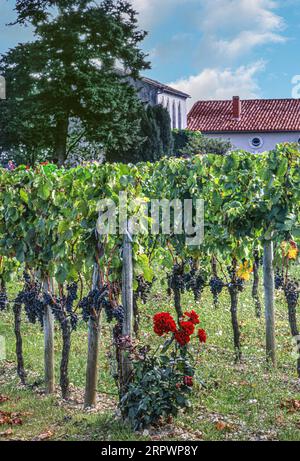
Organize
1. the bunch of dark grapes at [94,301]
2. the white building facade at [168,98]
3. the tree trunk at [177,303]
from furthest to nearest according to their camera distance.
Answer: the white building facade at [168,98] → the tree trunk at [177,303] → the bunch of dark grapes at [94,301]

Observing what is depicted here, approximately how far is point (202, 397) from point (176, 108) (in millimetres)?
48264

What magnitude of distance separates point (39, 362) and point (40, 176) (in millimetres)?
2499

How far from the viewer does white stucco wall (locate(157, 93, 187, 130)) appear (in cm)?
5153

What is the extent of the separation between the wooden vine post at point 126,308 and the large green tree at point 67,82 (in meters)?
28.6

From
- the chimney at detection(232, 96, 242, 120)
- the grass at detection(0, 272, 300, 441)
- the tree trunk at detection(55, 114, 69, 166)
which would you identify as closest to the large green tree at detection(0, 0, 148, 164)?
the tree trunk at detection(55, 114, 69, 166)

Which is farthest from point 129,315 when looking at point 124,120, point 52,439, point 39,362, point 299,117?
point 299,117

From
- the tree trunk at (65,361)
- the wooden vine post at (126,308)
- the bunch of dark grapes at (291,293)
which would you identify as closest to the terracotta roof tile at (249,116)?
the bunch of dark grapes at (291,293)

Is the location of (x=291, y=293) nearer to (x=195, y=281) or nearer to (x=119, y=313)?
(x=195, y=281)

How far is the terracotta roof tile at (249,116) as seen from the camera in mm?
52562

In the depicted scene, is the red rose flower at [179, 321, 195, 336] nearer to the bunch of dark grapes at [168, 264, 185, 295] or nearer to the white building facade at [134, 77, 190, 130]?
the bunch of dark grapes at [168, 264, 185, 295]

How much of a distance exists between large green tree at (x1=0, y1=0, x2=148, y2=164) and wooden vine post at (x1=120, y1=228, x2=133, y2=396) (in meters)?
28.6

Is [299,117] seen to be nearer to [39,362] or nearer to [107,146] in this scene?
[107,146]

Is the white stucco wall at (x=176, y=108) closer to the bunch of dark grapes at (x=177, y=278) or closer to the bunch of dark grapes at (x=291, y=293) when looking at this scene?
the bunch of dark grapes at (x=177, y=278)

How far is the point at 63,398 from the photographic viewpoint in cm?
696
